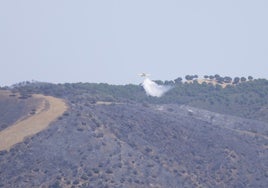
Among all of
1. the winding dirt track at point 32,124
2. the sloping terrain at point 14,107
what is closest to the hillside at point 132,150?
the winding dirt track at point 32,124

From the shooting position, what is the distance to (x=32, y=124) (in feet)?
525

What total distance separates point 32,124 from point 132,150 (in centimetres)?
1780

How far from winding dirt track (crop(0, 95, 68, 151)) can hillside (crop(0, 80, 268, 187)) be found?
5.85 feet

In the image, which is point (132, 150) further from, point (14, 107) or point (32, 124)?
point (14, 107)

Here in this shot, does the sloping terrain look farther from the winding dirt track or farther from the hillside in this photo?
the hillside

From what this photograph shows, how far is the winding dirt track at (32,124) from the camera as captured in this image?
506 feet

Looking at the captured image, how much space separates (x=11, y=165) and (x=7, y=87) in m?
56.6

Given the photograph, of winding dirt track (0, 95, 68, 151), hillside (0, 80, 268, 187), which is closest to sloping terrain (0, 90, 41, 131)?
winding dirt track (0, 95, 68, 151)

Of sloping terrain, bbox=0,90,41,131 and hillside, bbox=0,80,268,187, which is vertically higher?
sloping terrain, bbox=0,90,41,131

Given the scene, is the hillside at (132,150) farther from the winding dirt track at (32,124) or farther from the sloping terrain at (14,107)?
the sloping terrain at (14,107)

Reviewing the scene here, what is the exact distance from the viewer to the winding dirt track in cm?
15412

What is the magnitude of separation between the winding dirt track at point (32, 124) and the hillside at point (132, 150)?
1784mm

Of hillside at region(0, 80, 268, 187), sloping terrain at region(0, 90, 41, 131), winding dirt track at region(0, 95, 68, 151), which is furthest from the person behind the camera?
sloping terrain at region(0, 90, 41, 131)

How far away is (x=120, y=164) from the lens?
148 metres
